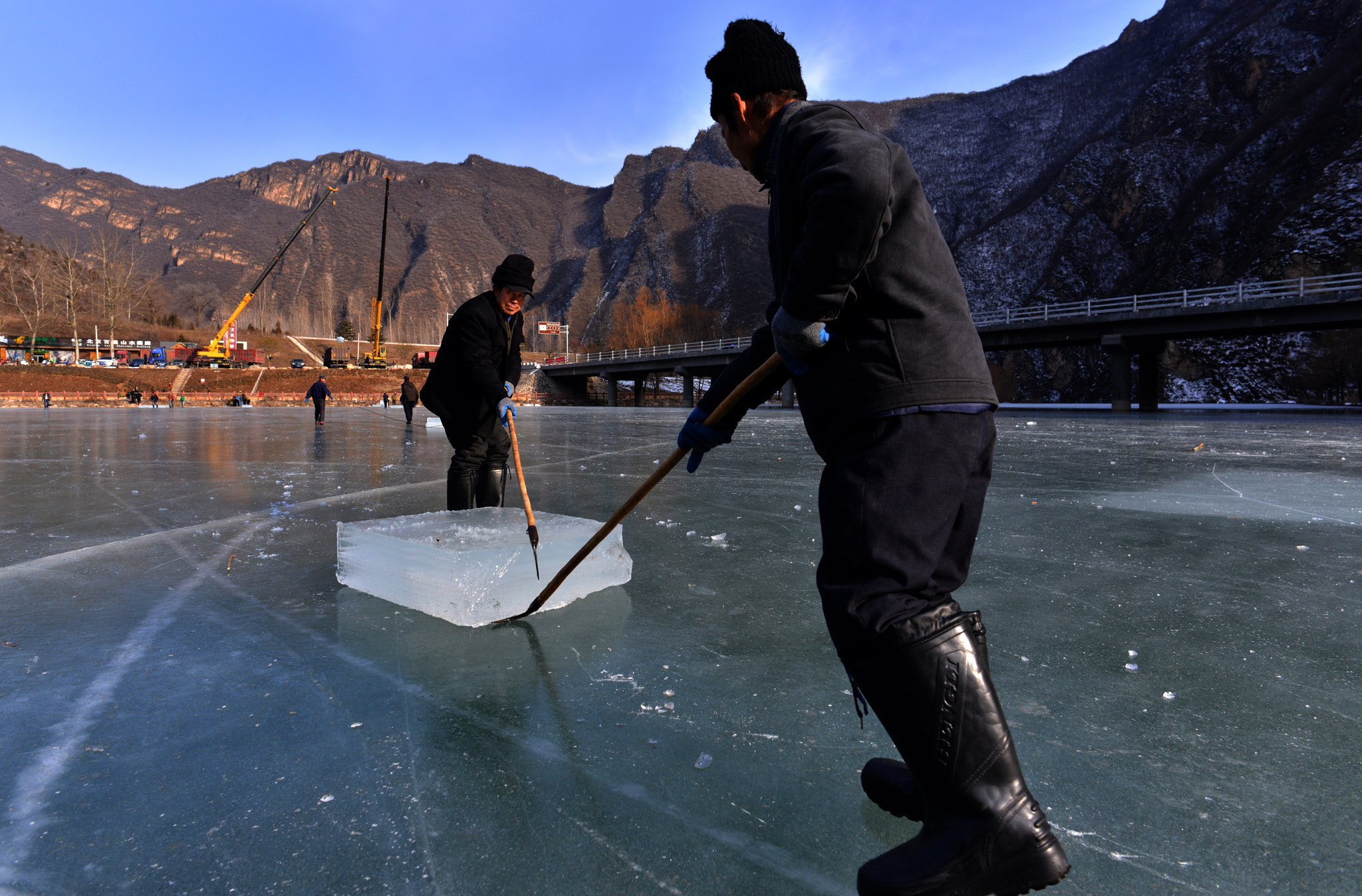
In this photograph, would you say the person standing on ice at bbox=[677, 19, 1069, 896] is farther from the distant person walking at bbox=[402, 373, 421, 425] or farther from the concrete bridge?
the concrete bridge

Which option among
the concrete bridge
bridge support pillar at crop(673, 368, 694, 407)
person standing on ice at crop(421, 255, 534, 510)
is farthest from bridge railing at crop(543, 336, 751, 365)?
person standing on ice at crop(421, 255, 534, 510)

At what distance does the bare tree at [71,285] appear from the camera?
75.2m

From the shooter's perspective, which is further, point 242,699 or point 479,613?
point 479,613

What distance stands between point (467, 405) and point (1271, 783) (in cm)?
447

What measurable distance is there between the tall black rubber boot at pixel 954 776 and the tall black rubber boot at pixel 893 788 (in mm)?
138

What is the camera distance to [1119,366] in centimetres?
3631

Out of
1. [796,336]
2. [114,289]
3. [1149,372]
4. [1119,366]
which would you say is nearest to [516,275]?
[796,336]

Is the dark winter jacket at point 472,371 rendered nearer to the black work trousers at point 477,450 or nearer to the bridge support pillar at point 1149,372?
the black work trousers at point 477,450

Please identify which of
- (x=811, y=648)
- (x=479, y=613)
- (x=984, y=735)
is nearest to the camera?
(x=984, y=735)

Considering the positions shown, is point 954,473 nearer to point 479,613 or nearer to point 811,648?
point 811,648

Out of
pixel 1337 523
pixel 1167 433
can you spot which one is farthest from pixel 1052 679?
pixel 1167 433

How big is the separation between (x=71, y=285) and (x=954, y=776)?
10047cm

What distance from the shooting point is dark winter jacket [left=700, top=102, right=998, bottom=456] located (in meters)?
1.49

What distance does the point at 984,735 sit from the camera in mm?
1432
